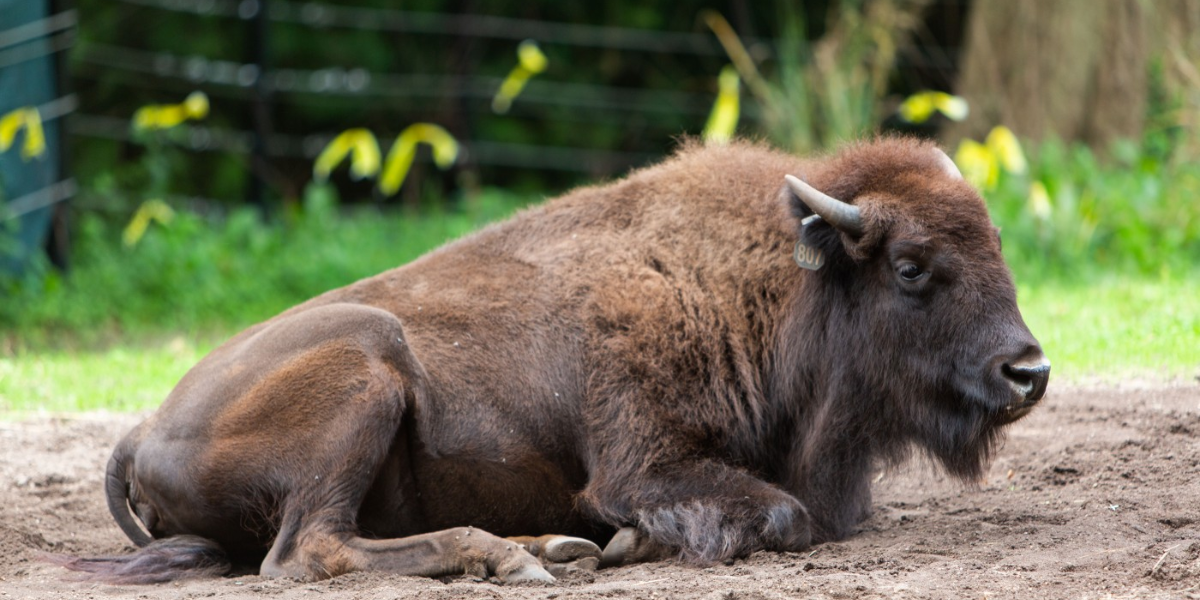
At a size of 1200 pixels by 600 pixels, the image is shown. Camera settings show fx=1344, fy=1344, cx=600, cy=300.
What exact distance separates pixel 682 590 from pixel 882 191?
5.35 feet

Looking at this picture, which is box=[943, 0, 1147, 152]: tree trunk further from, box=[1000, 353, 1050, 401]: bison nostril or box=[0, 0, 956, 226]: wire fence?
box=[1000, 353, 1050, 401]: bison nostril

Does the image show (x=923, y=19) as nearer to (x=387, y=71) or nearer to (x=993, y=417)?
(x=387, y=71)

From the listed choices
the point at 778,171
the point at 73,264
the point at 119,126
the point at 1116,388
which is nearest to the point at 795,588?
the point at 778,171

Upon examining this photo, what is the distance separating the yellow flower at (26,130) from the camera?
919 centimetres

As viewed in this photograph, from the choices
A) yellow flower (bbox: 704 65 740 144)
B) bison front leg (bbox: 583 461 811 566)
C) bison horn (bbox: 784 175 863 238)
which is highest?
yellow flower (bbox: 704 65 740 144)

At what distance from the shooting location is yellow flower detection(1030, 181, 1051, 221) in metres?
9.41

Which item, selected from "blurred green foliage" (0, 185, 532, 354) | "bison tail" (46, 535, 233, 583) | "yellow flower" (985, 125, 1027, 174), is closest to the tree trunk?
"yellow flower" (985, 125, 1027, 174)

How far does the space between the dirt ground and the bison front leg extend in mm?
83

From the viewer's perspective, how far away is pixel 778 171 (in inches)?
206

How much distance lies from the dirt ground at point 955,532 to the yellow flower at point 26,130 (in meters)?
3.62

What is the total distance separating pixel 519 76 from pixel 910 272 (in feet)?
27.1

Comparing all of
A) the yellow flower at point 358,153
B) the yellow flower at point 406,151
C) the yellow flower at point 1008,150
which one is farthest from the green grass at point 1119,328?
the yellow flower at point 358,153

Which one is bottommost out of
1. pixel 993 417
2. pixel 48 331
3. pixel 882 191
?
pixel 48 331

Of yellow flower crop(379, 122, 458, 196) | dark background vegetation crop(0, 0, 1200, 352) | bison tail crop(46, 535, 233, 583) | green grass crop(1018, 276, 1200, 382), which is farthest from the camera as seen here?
yellow flower crop(379, 122, 458, 196)
